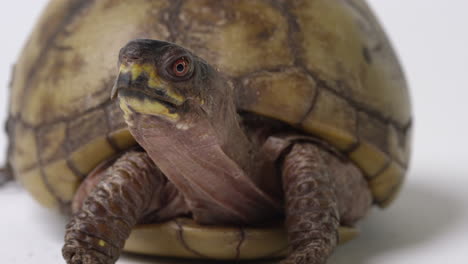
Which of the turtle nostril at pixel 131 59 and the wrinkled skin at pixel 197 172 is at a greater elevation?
the turtle nostril at pixel 131 59

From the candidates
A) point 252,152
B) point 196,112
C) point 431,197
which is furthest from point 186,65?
point 431,197

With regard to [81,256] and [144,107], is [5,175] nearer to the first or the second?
[81,256]

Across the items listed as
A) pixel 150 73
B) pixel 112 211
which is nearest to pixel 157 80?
pixel 150 73

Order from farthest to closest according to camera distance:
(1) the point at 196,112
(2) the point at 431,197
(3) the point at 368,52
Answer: (2) the point at 431,197 → (3) the point at 368,52 → (1) the point at 196,112

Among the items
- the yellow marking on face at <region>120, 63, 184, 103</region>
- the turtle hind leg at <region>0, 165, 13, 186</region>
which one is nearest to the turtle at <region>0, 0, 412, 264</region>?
the yellow marking on face at <region>120, 63, 184, 103</region>

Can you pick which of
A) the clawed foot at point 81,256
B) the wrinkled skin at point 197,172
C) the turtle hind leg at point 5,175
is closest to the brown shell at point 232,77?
the wrinkled skin at point 197,172

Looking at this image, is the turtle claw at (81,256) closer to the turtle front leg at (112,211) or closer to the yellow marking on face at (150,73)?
the turtle front leg at (112,211)

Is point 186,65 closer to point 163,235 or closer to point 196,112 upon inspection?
point 196,112
